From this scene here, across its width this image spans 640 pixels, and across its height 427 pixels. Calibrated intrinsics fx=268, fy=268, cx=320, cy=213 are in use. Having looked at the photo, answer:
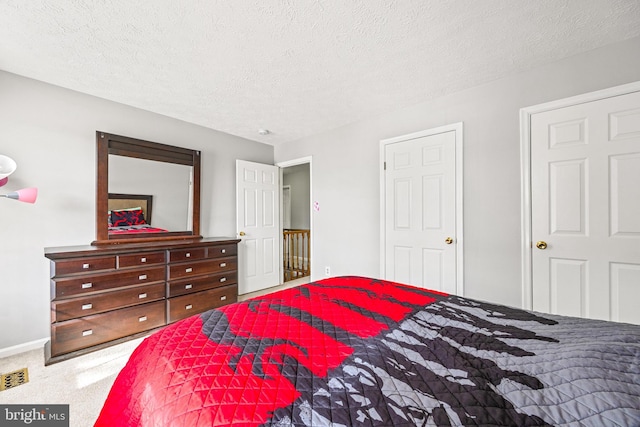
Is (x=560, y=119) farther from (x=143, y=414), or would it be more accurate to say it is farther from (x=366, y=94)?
(x=143, y=414)

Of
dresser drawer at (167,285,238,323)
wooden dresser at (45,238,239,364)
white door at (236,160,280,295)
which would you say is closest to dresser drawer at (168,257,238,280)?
wooden dresser at (45,238,239,364)

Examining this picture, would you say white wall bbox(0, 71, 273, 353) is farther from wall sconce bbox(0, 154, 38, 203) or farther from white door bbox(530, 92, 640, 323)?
white door bbox(530, 92, 640, 323)

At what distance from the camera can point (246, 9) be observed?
1.60 meters

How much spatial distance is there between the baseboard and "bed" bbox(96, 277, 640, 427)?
219 cm

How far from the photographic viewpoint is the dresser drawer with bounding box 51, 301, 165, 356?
2.17 m

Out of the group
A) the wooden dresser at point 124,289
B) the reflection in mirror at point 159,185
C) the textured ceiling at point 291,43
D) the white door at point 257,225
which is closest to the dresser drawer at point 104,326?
the wooden dresser at point 124,289

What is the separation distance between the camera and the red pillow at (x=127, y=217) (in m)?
2.83

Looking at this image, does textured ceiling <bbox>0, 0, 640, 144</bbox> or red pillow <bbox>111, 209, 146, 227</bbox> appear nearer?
textured ceiling <bbox>0, 0, 640, 144</bbox>

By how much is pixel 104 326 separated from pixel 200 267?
948 millimetres

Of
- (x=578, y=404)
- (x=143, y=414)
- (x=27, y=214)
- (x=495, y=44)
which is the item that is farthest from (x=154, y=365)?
(x=495, y=44)

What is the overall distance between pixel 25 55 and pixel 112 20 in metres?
0.99

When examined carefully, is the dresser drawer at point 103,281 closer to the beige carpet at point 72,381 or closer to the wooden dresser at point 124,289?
the wooden dresser at point 124,289

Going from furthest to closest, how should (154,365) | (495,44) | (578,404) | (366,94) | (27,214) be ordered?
(366,94)
(27,214)
(495,44)
(154,365)
(578,404)

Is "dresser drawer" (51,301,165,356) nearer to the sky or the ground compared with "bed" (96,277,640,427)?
nearer to the ground
